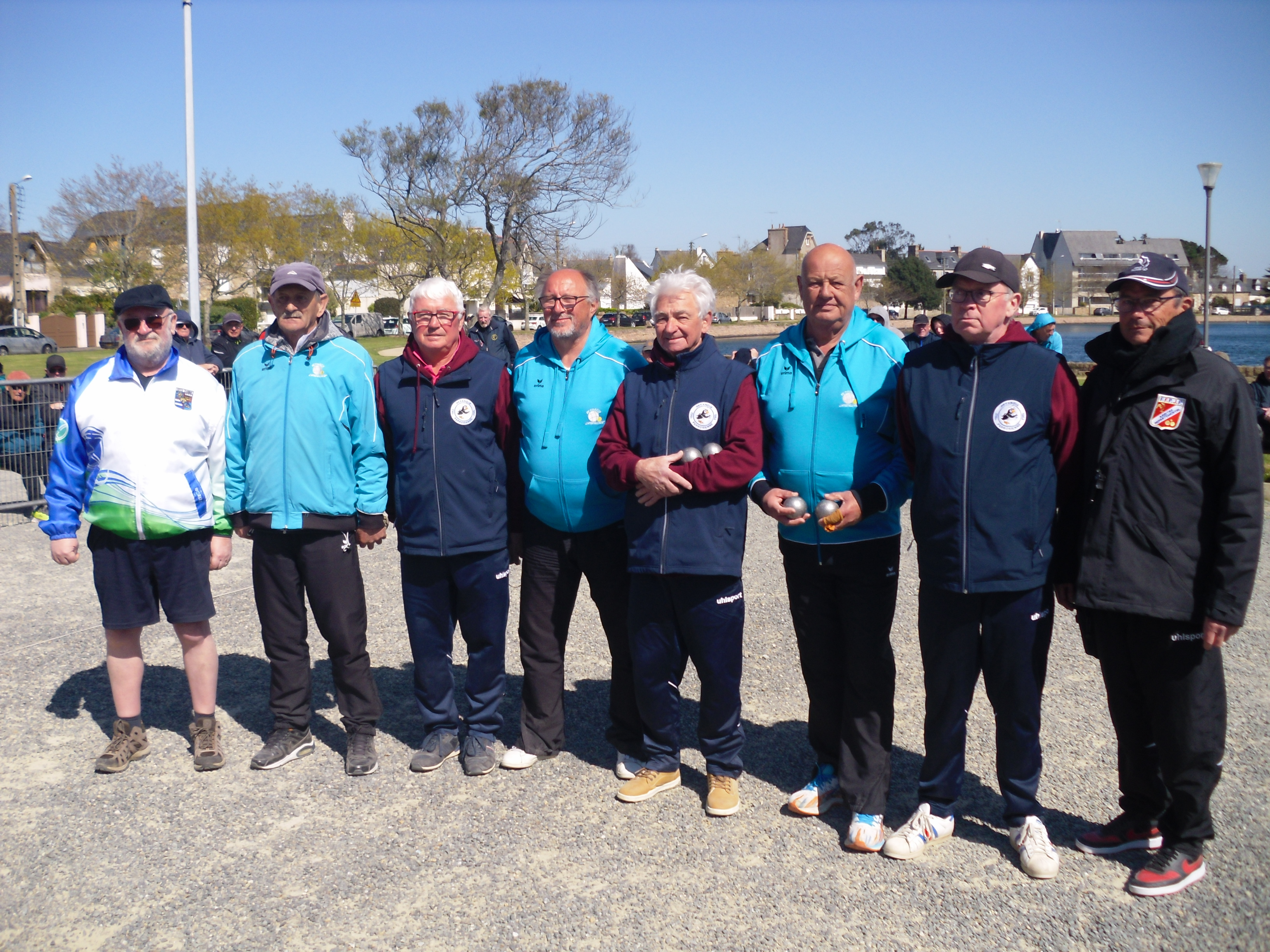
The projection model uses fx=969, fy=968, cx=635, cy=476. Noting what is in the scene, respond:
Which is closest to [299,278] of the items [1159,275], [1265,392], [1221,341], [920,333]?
[1159,275]

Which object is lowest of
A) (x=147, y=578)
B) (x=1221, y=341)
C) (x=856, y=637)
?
(x=856, y=637)

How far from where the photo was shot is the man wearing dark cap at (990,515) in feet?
11.2

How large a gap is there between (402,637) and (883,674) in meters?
3.50

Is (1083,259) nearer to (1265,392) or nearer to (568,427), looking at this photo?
(1265,392)

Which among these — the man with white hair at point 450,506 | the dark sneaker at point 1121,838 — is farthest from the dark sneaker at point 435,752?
the dark sneaker at point 1121,838

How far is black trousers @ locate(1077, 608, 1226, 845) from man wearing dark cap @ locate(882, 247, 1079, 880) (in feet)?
0.85

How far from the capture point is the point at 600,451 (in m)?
4.11

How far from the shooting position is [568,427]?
4309 mm

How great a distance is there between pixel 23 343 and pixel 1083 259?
11650 cm

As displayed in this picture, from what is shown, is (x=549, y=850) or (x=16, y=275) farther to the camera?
(x=16, y=275)

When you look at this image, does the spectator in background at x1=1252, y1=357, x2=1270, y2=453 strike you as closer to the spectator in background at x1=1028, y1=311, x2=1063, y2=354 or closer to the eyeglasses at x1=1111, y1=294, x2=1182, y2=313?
the spectator in background at x1=1028, y1=311, x2=1063, y2=354

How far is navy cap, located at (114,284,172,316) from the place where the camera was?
4207mm

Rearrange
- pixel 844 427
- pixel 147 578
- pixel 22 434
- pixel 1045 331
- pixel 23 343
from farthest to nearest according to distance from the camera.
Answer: pixel 23 343
pixel 1045 331
pixel 22 434
pixel 147 578
pixel 844 427

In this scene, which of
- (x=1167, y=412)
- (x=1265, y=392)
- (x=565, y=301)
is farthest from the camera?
(x=1265, y=392)
